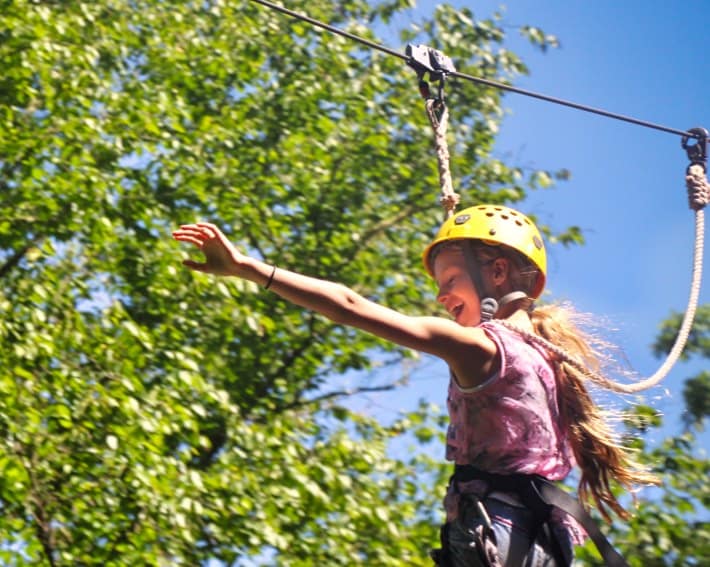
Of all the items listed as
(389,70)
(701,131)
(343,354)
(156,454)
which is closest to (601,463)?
(701,131)

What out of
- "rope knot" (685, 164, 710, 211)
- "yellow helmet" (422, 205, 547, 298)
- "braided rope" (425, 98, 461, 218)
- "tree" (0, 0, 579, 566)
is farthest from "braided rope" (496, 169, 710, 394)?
"tree" (0, 0, 579, 566)

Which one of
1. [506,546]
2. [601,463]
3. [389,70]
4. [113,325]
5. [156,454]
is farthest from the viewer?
[389,70]

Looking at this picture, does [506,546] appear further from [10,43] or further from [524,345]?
[10,43]

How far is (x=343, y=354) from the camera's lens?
11.2 metres

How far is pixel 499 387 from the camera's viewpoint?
130 inches

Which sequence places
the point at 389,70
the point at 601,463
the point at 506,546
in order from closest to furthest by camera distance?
the point at 506,546
the point at 601,463
the point at 389,70

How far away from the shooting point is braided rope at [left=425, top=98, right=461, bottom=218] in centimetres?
399

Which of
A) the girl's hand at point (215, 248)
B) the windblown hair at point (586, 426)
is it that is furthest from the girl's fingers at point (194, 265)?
the windblown hair at point (586, 426)

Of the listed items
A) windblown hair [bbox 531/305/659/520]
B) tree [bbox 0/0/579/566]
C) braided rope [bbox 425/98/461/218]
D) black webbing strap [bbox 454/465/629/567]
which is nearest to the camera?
black webbing strap [bbox 454/465/629/567]

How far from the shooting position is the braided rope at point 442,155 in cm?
399

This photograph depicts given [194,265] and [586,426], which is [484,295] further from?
[194,265]

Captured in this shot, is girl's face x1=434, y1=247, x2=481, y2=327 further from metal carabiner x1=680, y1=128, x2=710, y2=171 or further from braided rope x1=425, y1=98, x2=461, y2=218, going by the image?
metal carabiner x1=680, y1=128, x2=710, y2=171

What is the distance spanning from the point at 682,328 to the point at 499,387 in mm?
1028

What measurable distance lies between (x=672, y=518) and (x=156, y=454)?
13.5 feet
